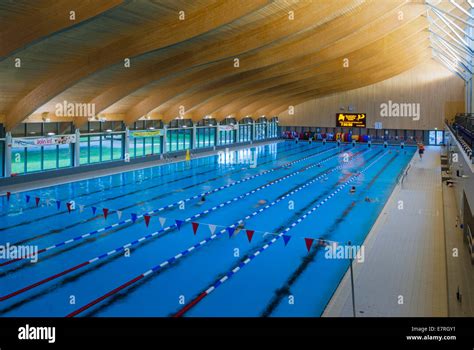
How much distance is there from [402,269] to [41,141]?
16.0 m

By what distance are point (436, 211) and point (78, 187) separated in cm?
1254

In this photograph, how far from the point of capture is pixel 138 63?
16.7 meters

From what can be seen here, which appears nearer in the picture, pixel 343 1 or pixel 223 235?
pixel 223 235

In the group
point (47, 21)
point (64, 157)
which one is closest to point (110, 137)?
point (64, 157)

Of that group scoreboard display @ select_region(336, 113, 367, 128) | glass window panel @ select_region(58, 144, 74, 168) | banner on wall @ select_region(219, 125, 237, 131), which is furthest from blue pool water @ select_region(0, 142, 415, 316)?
scoreboard display @ select_region(336, 113, 367, 128)

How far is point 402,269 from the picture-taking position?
8.46m

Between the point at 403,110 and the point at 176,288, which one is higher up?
the point at 403,110

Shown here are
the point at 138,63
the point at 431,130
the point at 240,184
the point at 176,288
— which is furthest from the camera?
the point at 431,130

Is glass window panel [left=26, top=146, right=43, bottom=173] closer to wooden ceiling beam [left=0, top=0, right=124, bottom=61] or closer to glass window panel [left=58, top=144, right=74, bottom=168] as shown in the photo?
glass window panel [left=58, top=144, right=74, bottom=168]

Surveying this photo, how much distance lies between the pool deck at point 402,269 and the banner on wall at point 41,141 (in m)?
13.9

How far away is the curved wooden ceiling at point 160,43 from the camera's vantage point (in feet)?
36.3

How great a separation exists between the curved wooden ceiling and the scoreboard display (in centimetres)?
1461
